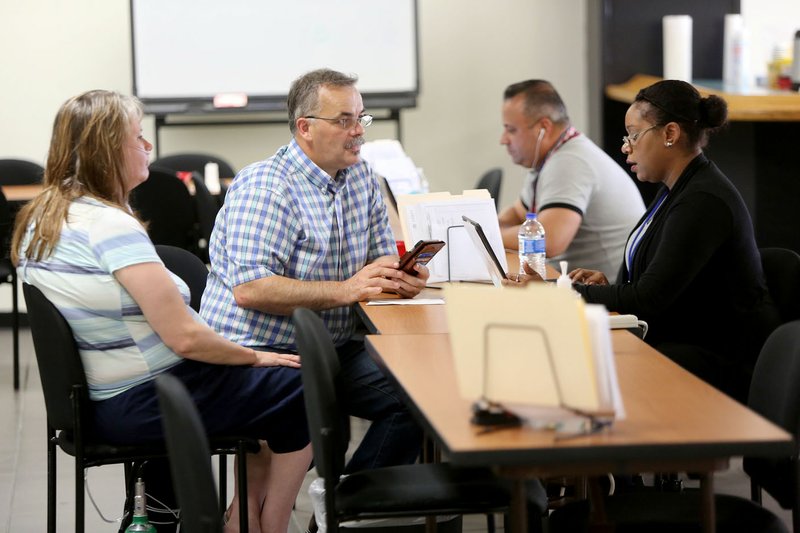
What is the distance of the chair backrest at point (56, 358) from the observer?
8.82ft

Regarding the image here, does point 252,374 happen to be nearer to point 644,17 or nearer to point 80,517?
point 80,517

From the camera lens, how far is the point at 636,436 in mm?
1892

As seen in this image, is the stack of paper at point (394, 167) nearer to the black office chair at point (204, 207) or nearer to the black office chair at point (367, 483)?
the black office chair at point (204, 207)

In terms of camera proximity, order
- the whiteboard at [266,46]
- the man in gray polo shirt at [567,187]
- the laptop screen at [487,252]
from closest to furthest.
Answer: the laptop screen at [487,252]
the man in gray polo shirt at [567,187]
the whiteboard at [266,46]

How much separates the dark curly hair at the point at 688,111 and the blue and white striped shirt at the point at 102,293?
1.39 m

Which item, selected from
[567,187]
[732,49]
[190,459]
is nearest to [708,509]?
[190,459]

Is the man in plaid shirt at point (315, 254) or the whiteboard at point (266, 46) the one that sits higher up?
the whiteboard at point (266, 46)

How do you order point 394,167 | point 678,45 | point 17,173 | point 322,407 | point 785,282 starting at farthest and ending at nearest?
1. point 678,45
2. point 17,173
3. point 394,167
4. point 785,282
5. point 322,407

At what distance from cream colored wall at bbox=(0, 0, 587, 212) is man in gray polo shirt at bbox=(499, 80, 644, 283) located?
2503 mm

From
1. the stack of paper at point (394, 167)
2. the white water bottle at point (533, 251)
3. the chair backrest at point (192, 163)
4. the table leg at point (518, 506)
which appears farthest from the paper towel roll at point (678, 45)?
the table leg at point (518, 506)

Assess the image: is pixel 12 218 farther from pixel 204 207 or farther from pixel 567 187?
pixel 567 187

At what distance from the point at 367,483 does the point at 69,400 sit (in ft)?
2.56

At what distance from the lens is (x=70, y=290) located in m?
2.72

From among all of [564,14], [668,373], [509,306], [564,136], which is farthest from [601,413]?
[564,14]
